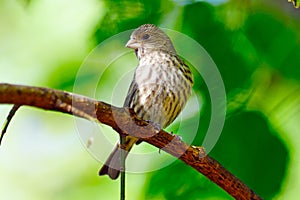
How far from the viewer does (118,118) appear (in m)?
1.19

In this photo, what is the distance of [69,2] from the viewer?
95.0 inches

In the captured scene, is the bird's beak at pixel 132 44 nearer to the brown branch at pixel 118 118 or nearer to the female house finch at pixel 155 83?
the female house finch at pixel 155 83

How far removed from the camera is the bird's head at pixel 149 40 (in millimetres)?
2011

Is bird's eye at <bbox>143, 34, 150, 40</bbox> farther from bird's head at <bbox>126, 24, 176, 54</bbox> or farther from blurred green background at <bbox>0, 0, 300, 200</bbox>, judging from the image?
blurred green background at <bbox>0, 0, 300, 200</bbox>

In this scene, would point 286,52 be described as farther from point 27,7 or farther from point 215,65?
point 27,7

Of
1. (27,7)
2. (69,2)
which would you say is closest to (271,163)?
(27,7)

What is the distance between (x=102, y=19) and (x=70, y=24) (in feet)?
1.39

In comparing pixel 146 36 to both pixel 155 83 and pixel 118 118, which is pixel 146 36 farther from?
pixel 118 118

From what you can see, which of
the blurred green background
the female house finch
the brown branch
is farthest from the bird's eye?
the brown branch

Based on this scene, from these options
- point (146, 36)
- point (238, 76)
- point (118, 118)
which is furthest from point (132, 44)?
point (118, 118)

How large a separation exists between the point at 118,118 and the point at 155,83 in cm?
101

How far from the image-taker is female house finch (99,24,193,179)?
2.12 metres

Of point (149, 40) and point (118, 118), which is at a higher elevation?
point (118, 118)

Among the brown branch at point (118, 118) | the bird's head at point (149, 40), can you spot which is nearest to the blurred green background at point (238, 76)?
the bird's head at point (149, 40)
